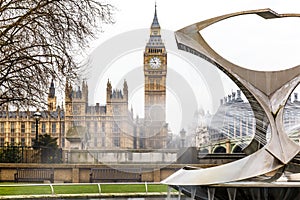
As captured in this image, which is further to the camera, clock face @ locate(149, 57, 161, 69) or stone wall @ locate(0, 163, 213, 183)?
clock face @ locate(149, 57, 161, 69)

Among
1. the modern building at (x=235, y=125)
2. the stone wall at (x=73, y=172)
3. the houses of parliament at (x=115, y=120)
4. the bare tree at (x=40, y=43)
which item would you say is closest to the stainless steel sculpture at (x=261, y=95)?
the modern building at (x=235, y=125)

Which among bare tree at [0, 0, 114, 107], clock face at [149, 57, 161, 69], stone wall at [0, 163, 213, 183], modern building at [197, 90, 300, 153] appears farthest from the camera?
clock face at [149, 57, 161, 69]

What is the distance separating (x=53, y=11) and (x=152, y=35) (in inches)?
4816

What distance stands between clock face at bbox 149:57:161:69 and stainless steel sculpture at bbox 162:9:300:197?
11646cm

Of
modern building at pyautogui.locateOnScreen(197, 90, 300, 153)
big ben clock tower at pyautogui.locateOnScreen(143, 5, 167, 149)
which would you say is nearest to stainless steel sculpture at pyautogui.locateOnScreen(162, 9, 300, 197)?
modern building at pyautogui.locateOnScreen(197, 90, 300, 153)

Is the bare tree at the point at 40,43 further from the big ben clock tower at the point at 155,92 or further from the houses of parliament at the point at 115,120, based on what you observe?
the big ben clock tower at the point at 155,92

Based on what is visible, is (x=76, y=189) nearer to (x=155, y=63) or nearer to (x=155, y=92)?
(x=155, y=92)

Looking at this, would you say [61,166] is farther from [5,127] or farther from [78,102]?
[5,127]

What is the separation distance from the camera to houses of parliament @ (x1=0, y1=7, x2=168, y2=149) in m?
106

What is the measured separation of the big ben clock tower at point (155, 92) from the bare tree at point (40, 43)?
84543 mm

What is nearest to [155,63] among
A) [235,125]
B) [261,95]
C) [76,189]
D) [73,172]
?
[235,125]

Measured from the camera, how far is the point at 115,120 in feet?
384

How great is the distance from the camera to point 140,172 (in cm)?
2997

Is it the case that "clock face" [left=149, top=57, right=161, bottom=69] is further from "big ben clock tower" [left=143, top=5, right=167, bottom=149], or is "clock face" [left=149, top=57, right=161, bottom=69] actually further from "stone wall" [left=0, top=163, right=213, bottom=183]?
"stone wall" [left=0, top=163, right=213, bottom=183]
